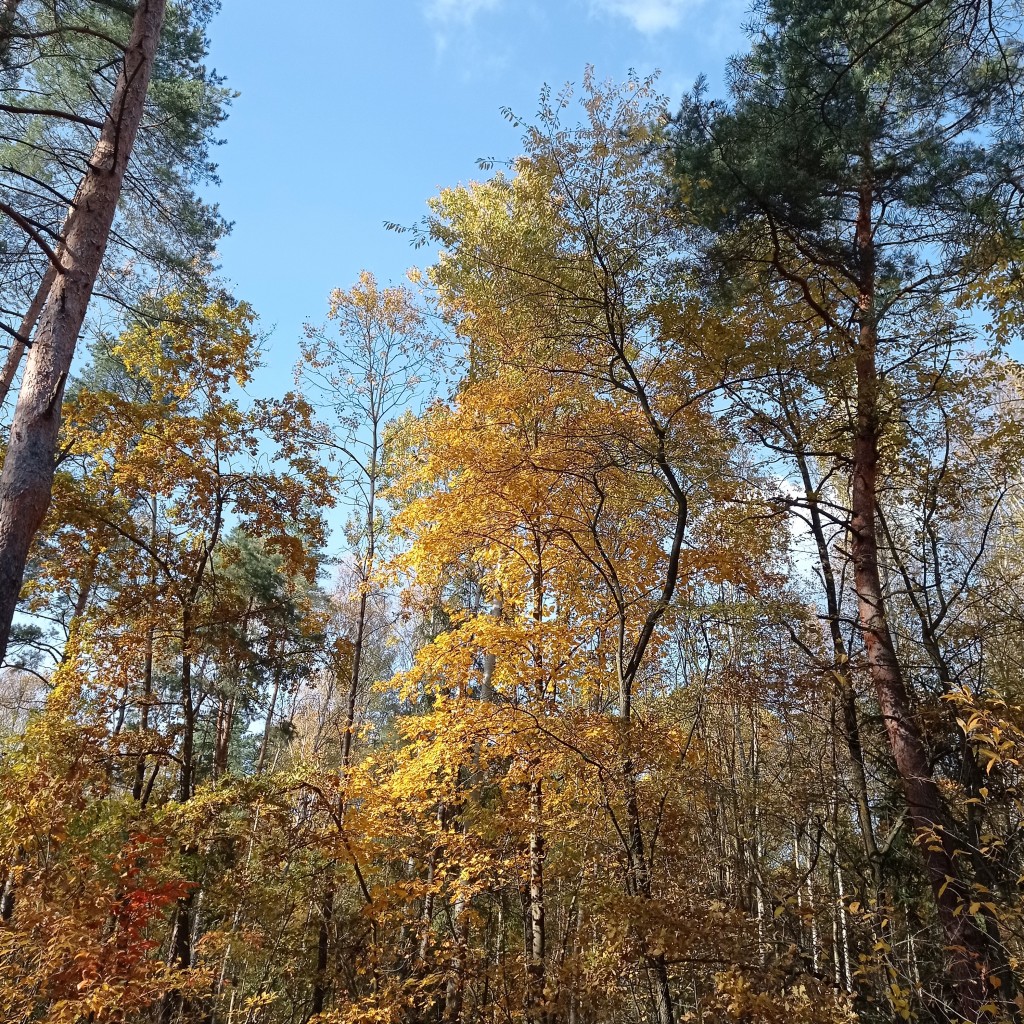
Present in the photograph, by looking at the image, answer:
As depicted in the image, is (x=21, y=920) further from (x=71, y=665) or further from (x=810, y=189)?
(x=810, y=189)

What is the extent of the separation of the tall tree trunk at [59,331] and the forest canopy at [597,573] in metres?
0.02

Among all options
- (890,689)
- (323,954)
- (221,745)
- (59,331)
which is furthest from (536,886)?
(221,745)

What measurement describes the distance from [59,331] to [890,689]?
6591 millimetres

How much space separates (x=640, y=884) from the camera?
482 cm

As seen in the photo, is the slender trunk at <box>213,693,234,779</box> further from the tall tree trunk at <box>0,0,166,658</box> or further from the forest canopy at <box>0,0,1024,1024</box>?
the tall tree trunk at <box>0,0,166,658</box>

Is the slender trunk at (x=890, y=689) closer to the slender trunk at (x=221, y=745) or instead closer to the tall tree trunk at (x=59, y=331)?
the tall tree trunk at (x=59, y=331)

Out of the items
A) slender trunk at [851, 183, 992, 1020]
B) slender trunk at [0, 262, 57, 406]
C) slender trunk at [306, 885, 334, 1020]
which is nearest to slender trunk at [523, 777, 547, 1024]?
slender trunk at [306, 885, 334, 1020]

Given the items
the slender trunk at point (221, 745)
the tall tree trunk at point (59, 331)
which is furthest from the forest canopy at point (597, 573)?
the slender trunk at point (221, 745)

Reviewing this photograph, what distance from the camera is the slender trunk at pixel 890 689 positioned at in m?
4.38

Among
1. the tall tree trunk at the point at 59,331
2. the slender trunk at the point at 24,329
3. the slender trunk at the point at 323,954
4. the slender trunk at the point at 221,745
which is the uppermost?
the slender trunk at the point at 24,329

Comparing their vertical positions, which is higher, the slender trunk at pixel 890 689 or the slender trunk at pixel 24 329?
the slender trunk at pixel 24 329

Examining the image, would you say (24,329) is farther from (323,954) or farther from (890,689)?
(890,689)

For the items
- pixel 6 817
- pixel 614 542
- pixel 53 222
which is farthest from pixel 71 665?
pixel 614 542

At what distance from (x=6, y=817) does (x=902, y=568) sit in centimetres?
797
